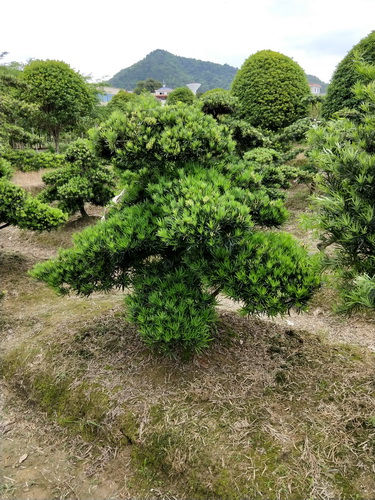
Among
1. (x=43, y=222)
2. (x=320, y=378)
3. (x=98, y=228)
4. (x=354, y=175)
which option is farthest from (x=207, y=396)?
(x=43, y=222)

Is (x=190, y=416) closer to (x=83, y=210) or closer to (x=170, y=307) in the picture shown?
(x=170, y=307)

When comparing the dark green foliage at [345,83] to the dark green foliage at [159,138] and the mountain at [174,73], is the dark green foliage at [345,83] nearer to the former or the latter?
the dark green foliage at [159,138]

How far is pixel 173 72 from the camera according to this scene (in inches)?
3529

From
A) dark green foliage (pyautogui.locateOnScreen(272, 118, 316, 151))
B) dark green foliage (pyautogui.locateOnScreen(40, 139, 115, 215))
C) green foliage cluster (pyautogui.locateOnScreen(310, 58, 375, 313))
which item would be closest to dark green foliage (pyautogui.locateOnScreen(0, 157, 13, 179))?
dark green foliage (pyautogui.locateOnScreen(40, 139, 115, 215))

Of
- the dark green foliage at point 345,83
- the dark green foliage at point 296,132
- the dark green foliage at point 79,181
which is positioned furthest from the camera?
the dark green foliage at point 296,132

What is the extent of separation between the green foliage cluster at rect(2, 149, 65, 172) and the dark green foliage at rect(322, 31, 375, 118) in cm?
927

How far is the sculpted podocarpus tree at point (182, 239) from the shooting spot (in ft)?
9.01

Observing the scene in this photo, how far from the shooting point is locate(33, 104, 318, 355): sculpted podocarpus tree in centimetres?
275

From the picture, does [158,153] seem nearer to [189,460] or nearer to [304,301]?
[304,301]

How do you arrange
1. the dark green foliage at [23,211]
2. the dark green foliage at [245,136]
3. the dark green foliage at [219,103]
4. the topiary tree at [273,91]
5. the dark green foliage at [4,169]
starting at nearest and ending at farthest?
the dark green foliage at [23,211]
the dark green foliage at [4,169]
the dark green foliage at [219,103]
the dark green foliage at [245,136]
the topiary tree at [273,91]

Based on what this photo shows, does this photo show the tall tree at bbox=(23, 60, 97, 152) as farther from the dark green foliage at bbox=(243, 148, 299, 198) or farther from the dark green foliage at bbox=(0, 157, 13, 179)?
the dark green foliage at bbox=(243, 148, 299, 198)

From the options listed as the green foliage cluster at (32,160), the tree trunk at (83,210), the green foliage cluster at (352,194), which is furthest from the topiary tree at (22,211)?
the green foliage cluster at (32,160)

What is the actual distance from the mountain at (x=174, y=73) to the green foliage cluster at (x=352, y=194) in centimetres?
8476

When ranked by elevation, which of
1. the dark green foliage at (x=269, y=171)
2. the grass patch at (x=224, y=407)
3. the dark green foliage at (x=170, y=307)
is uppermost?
the dark green foliage at (x=269, y=171)
